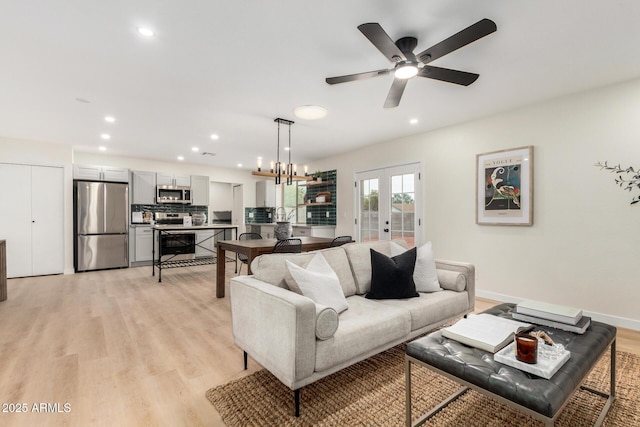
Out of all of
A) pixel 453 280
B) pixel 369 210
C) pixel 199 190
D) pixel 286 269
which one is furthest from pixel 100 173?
pixel 453 280

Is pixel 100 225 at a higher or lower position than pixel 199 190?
lower

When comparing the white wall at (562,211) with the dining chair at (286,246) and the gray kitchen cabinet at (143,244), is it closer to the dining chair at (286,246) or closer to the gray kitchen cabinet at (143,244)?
the dining chair at (286,246)

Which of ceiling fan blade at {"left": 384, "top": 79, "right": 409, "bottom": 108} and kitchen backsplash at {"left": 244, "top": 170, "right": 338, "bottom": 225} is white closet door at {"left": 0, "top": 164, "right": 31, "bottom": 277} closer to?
kitchen backsplash at {"left": 244, "top": 170, "right": 338, "bottom": 225}

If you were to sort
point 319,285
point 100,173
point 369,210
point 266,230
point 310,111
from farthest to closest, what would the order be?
point 266,230, point 100,173, point 369,210, point 310,111, point 319,285

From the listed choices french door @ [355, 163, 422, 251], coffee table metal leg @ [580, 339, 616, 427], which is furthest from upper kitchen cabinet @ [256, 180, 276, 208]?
coffee table metal leg @ [580, 339, 616, 427]

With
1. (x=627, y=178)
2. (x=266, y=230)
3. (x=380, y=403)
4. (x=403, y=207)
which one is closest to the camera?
(x=380, y=403)

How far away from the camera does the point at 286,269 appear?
218 centimetres

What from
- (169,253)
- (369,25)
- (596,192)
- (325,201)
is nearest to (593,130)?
(596,192)

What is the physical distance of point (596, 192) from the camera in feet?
10.1

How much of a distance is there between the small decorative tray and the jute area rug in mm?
520

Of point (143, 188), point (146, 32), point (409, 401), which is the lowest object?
point (409, 401)

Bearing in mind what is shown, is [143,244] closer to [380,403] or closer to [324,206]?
[324,206]

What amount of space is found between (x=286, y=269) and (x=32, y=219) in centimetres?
570

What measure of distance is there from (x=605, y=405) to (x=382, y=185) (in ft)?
13.0
